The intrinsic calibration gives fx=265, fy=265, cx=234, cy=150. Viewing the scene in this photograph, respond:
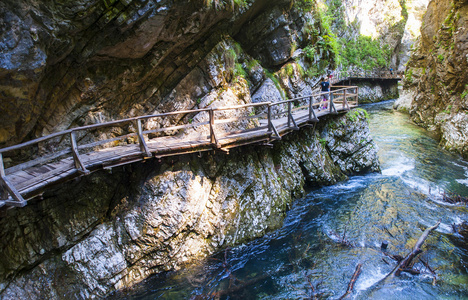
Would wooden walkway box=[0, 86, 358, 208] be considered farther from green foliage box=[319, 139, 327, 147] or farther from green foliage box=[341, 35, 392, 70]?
green foliage box=[341, 35, 392, 70]

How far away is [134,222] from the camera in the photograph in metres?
8.25

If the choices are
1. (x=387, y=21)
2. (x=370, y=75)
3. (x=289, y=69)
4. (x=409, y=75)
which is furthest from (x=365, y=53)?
(x=289, y=69)

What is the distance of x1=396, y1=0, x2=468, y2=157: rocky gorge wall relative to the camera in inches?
707

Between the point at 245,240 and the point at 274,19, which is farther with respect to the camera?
the point at 274,19

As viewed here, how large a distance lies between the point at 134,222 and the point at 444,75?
24438 mm

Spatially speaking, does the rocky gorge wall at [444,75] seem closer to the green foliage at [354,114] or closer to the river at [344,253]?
the river at [344,253]

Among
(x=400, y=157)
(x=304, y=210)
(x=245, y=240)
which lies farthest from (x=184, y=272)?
(x=400, y=157)

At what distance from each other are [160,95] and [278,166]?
6.08m

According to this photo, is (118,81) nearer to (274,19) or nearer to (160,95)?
(160,95)

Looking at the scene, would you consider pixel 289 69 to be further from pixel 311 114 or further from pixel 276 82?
pixel 311 114

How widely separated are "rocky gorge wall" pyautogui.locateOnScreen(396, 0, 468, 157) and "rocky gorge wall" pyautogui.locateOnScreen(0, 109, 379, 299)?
15.1 metres

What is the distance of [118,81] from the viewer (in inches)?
372

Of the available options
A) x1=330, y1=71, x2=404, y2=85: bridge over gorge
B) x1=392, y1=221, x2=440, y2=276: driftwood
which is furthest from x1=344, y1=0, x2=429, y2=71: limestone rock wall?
x1=392, y1=221, x2=440, y2=276: driftwood

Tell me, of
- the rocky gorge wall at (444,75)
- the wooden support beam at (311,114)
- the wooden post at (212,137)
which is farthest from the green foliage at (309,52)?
the wooden post at (212,137)
